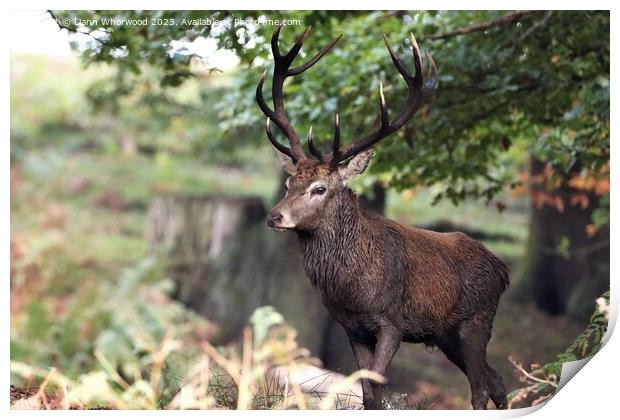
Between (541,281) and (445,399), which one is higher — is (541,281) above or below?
above

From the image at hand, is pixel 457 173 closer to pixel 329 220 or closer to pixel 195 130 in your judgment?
pixel 329 220

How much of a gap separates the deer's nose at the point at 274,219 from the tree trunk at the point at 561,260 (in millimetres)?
5777

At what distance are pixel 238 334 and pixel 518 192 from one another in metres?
3.14

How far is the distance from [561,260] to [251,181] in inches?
221

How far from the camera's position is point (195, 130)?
10461 millimetres

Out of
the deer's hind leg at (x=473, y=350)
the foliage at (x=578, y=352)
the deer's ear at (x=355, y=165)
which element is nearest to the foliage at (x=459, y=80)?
the foliage at (x=578, y=352)

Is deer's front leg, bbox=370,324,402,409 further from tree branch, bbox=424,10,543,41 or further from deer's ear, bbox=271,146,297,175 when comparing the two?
tree branch, bbox=424,10,543,41

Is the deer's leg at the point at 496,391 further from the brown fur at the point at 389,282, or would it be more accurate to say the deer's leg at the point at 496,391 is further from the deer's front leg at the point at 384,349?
the deer's front leg at the point at 384,349

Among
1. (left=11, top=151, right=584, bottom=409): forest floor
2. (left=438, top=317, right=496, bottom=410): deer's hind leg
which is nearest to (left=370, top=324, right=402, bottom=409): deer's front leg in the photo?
(left=438, top=317, right=496, bottom=410): deer's hind leg

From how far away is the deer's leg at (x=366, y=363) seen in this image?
177 inches

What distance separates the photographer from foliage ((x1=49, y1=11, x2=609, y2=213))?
6.22 metres
